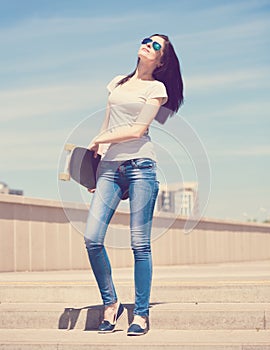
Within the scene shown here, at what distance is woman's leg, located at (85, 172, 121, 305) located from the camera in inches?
243

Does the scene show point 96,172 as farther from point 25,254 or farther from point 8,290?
point 25,254

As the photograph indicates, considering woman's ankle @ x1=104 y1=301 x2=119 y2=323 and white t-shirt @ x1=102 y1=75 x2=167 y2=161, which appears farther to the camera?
woman's ankle @ x1=104 y1=301 x2=119 y2=323

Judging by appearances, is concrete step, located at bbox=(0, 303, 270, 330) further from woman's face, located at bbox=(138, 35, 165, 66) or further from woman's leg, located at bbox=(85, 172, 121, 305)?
Result: woman's face, located at bbox=(138, 35, 165, 66)

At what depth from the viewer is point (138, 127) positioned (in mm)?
6184

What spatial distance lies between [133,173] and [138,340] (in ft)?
3.88

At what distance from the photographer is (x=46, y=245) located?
44.8 feet

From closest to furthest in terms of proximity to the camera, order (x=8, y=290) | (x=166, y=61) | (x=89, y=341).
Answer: (x=89, y=341) < (x=166, y=61) < (x=8, y=290)

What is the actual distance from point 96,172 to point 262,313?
5.39 ft

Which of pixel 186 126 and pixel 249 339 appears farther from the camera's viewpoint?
pixel 186 126

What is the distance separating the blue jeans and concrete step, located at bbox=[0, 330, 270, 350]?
29cm

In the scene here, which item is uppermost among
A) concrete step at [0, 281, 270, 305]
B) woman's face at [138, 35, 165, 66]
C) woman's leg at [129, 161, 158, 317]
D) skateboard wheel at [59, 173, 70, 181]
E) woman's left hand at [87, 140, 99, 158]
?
woman's face at [138, 35, 165, 66]

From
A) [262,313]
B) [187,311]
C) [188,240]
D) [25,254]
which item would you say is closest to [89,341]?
[187,311]

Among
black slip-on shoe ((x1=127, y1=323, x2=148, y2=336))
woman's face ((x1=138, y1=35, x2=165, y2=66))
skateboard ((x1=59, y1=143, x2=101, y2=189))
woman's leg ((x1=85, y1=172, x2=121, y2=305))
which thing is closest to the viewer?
woman's leg ((x1=85, y1=172, x2=121, y2=305))

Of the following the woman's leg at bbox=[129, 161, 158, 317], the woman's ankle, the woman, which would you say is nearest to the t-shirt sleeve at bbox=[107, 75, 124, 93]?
the woman
